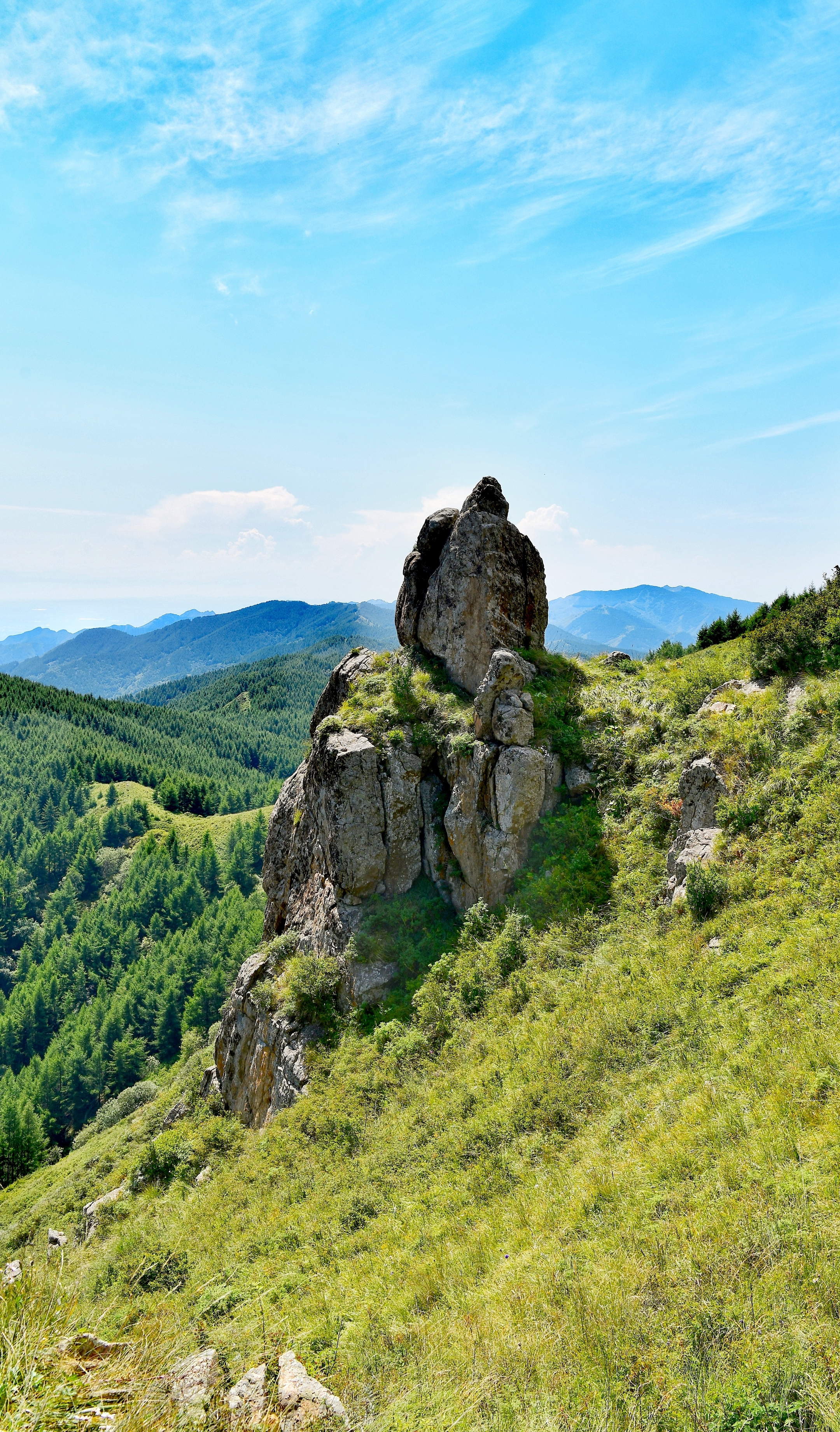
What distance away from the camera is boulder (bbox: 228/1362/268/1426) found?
501 cm

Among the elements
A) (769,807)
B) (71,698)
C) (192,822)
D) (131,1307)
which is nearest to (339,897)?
(131,1307)

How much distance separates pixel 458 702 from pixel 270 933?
16.0 m

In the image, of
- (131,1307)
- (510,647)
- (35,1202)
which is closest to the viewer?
(131,1307)

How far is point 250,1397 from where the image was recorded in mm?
6328

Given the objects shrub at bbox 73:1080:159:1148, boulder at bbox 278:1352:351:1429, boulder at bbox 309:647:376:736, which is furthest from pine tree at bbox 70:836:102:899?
boulder at bbox 278:1352:351:1429

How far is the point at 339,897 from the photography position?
851 inches

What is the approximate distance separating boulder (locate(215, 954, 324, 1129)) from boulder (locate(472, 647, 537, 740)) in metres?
12.1

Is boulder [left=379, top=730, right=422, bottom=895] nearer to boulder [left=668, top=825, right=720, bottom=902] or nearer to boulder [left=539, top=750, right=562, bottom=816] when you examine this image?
boulder [left=539, top=750, right=562, bottom=816]

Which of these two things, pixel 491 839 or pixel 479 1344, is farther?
pixel 491 839

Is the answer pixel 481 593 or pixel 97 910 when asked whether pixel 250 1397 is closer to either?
pixel 481 593

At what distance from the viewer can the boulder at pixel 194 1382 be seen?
459cm

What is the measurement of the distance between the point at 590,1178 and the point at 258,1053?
17597 mm

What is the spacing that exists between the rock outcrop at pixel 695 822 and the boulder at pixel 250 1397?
10.9 metres

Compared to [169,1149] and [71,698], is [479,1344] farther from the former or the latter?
[71,698]
